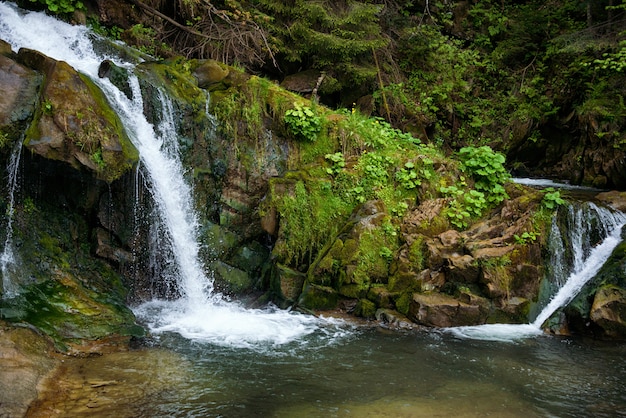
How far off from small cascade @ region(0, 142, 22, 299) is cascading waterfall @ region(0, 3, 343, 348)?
1.66m

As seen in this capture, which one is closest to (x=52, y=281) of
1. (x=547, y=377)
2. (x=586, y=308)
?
(x=547, y=377)

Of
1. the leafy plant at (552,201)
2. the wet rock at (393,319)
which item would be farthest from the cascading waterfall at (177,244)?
the leafy plant at (552,201)

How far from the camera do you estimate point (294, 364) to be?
5.83 metres

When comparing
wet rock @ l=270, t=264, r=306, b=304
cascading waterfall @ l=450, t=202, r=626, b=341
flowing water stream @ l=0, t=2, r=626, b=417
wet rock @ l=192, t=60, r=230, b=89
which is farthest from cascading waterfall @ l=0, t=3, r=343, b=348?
cascading waterfall @ l=450, t=202, r=626, b=341

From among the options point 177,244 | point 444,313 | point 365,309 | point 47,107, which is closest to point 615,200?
point 444,313

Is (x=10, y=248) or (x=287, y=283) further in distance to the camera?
(x=287, y=283)

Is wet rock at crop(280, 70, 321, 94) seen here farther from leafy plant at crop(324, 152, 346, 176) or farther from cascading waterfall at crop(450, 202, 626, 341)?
cascading waterfall at crop(450, 202, 626, 341)

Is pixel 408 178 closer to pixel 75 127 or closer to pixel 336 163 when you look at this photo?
pixel 336 163

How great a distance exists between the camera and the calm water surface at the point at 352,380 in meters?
4.74

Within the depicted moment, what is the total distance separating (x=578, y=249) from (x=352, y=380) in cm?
502

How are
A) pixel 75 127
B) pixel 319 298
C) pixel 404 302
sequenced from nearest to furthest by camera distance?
1. pixel 75 127
2. pixel 404 302
3. pixel 319 298

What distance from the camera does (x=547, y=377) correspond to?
5684mm

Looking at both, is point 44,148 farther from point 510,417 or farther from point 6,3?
point 510,417

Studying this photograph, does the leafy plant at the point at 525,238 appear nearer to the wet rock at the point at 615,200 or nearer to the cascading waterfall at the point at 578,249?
the cascading waterfall at the point at 578,249
